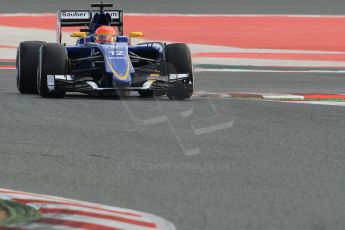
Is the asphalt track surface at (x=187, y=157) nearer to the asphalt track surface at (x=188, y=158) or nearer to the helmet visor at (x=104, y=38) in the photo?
the asphalt track surface at (x=188, y=158)

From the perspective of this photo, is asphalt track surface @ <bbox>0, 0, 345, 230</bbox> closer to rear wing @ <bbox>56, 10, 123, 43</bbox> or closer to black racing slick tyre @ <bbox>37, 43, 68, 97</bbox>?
black racing slick tyre @ <bbox>37, 43, 68, 97</bbox>

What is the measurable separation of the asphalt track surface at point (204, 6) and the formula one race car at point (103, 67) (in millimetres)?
21525

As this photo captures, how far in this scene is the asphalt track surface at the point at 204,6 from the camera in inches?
1496

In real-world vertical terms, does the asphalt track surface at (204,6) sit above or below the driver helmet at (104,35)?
below

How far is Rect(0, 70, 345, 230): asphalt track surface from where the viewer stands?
282 inches

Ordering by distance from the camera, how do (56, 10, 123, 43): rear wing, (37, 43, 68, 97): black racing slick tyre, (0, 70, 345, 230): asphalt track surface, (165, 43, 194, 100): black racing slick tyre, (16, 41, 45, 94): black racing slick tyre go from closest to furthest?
(0, 70, 345, 230): asphalt track surface → (37, 43, 68, 97): black racing slick tyre → (165, 43, 194, 100): black racing slick tyre → (16, 41, 45, 94): black racing slick tyre → (56, 10, 123, 43): rear wing

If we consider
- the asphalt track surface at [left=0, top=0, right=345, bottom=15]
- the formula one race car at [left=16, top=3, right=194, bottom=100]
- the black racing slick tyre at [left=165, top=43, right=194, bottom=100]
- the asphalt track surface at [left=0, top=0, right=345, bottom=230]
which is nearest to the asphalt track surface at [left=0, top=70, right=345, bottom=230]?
the asphalt track surface at [left=0, top=0, right=345, bottom=230]

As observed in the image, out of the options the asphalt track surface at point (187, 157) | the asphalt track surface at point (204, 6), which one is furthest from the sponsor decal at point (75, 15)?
the asphalt track surface at point (204, 6)

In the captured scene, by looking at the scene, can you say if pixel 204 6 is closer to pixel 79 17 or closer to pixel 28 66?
pixel 79 17

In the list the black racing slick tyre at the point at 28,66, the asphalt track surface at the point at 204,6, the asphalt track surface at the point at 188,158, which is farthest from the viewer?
the asphalt track surface at the point at 204,6

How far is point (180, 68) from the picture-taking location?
15352 mm

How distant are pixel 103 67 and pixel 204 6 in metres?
24.5

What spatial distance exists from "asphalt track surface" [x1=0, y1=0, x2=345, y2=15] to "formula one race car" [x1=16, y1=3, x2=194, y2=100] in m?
21.5

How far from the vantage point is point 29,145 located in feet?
33.3
